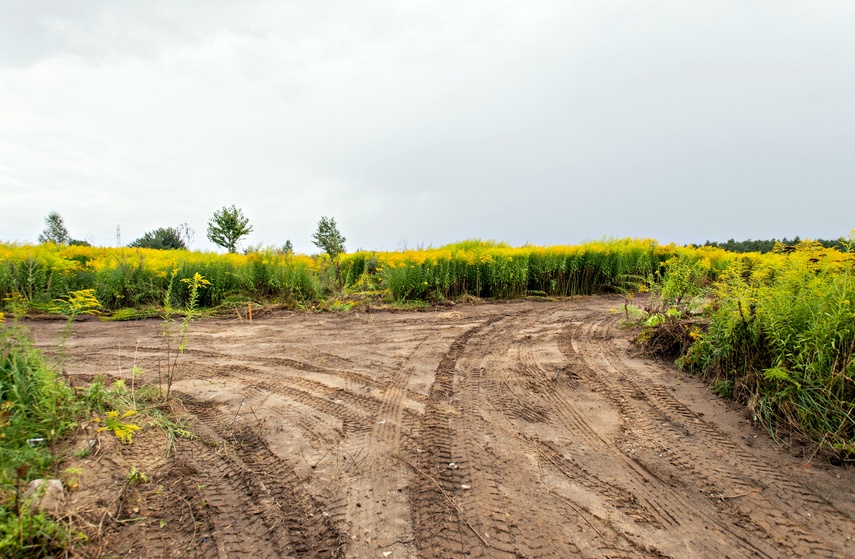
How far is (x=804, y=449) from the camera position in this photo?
8.41ft

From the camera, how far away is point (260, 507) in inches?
79.3

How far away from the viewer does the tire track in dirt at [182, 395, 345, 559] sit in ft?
5.80

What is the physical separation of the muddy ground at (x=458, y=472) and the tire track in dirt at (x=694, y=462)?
12mm

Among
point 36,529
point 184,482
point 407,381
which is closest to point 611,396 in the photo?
point 407,381

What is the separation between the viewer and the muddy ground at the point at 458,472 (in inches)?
70.8

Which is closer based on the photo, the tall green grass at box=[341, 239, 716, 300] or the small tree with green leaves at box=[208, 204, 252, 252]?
the tall green grass at box=[341, 239, 716, 300]

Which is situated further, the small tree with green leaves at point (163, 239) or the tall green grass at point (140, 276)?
the small tree with green leaves at point (163, 239)

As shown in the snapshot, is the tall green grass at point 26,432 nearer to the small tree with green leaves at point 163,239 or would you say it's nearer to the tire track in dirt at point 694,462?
the tire track in dirt at point 694,462

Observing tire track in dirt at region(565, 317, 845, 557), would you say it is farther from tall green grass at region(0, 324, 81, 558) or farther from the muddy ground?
tall green grass at region(0, 324, 81, 558)

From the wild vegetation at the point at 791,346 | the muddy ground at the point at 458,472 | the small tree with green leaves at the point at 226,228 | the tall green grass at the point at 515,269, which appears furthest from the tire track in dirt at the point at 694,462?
the small tree with green leaves at the point at 226,228

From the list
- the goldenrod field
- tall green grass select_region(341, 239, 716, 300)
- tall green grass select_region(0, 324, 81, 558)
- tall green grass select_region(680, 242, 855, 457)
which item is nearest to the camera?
tall green grass select_region(0, 324, 81, 558)

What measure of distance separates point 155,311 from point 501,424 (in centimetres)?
764

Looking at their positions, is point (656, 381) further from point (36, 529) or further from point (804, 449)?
point (36, 529)

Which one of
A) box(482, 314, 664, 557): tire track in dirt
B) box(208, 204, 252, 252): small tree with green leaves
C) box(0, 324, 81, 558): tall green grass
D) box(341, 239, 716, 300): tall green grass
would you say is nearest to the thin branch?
box(482, 314, 664, 557): tire track in dirt
